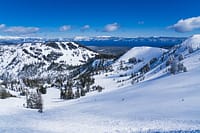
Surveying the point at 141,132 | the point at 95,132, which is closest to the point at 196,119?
the point at 141,132

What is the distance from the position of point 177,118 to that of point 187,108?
6.30 m

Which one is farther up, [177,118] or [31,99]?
[177,118]

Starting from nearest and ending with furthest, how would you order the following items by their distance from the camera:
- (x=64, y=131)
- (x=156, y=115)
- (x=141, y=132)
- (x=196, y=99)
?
(x=141, y=132) → (x=64, y=131) → (x=156, y=115) → (x=196, y=99)

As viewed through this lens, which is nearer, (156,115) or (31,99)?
(156,115)

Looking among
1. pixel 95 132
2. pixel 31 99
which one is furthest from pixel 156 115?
pixel 31 99

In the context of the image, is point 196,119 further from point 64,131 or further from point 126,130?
point 64,131

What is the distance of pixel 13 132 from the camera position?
86.9 feet

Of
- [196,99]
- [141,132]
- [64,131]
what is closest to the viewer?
[141,132]

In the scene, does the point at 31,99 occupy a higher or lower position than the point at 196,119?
lower

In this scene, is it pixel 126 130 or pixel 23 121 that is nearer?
pixel 126 130

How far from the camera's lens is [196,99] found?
45.1 meters

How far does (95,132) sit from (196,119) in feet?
39.7

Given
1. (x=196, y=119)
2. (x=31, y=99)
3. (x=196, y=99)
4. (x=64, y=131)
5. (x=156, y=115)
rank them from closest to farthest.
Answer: (x=64, y=131)
(x=196, y=119)
(x=156, y=115)
(x=196, y=99)
(x=31, y=99)

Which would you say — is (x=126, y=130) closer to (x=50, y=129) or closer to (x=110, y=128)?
(x=110, y=128)
